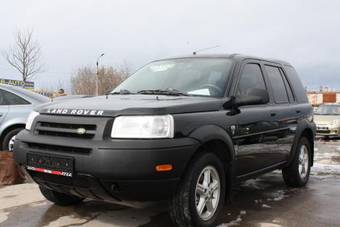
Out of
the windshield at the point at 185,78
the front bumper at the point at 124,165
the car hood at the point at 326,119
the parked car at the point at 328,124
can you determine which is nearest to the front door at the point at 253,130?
the windshield at the point at 185,78

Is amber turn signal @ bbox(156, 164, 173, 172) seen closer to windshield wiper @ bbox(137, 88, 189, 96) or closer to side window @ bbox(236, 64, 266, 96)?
windshield wiper @ bbox(137, 88, 189, 96)

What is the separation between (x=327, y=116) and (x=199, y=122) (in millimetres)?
14835

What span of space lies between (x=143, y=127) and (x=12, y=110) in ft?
15.0

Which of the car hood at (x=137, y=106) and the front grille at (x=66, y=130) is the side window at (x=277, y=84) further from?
the front grille at (x=66, y=130)

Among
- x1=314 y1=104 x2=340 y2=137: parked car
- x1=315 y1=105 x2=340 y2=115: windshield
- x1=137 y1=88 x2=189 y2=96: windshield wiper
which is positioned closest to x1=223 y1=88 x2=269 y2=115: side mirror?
x1=137 y1=88 x2=189 y2=96: windshield wiper

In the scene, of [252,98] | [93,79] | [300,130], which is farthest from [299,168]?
[93,79]

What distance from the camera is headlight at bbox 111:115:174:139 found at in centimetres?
370

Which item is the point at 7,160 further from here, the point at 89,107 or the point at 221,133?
the point at 221,133

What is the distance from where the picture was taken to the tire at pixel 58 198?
5012 mm

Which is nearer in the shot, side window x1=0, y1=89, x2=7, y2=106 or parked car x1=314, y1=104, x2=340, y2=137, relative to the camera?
side window x1=0, y1=89, x2=7, y2=106

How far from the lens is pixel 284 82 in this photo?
6336mm

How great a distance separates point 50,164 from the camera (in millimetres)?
3953

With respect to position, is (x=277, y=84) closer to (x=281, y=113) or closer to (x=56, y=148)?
(x=281, y=113)

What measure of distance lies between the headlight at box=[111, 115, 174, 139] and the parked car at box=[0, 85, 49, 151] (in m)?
4.21
